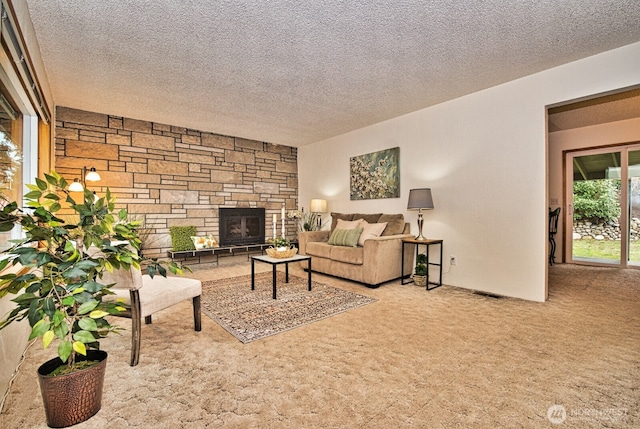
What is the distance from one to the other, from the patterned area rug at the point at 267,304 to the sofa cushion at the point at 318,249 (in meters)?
0.50

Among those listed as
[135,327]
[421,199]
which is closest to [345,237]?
[421,199]

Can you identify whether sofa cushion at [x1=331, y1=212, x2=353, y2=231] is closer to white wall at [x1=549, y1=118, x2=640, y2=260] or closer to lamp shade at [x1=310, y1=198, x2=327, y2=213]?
lamp shade at [x1=310, y1=198, x2=327, y2=213]

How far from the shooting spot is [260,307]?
120 inches

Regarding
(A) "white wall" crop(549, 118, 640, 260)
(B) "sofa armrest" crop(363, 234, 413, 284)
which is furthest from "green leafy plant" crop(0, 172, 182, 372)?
(A) "white wall" crop(549, 118, 640, 260)

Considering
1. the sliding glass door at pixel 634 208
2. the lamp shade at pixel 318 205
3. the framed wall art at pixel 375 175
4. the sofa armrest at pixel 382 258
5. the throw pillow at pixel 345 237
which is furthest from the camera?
the lamp shade at pixel 318 205

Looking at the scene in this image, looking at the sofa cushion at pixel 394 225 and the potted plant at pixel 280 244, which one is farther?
the sofa cushion at pixel 394 225

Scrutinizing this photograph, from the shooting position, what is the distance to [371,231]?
4414mm

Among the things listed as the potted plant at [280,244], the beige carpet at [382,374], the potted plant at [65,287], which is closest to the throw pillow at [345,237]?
the potted plant at [280,244]

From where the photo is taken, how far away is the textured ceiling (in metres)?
2.17

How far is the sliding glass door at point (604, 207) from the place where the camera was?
506cm

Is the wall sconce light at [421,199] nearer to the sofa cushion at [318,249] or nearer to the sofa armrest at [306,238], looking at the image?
the sofa cushion at [318,249]

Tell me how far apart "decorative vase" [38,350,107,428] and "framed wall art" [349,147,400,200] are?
410cm

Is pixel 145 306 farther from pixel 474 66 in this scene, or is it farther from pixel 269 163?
pixel 269 163

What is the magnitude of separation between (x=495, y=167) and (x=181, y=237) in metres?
4.64
